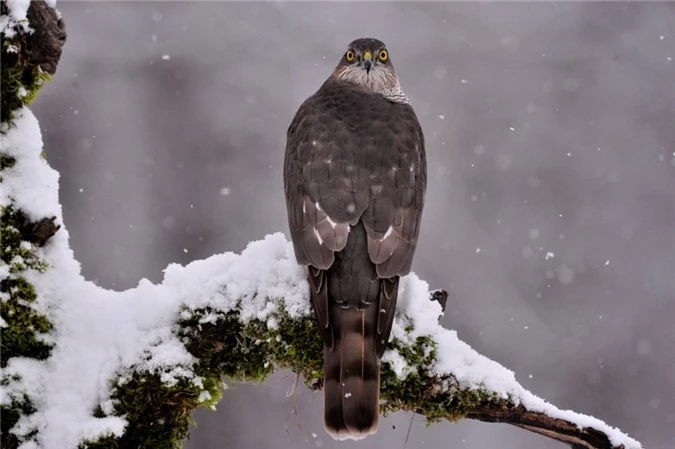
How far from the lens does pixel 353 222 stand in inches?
189

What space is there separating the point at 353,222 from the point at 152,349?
Result: 1.34 m

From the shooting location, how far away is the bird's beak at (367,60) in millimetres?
6383

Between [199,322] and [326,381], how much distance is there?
0.69m

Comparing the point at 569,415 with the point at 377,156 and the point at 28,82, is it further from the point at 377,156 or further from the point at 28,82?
the point at 28,82

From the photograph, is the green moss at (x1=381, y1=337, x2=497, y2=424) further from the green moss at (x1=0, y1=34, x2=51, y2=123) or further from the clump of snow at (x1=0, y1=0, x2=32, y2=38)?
the clump of snow at (x1=0, y1=0, x2=32, y2=38)

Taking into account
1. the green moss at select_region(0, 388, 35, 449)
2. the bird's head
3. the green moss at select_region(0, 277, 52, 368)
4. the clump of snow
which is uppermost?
the bird's head

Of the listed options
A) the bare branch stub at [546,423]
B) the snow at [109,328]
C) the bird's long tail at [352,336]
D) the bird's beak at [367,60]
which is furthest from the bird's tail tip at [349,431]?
the bird's beak at [367,60]

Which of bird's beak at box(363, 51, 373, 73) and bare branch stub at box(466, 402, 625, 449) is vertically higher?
bird's beak at box(363, 51, 373, 73)

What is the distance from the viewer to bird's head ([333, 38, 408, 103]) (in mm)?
6352

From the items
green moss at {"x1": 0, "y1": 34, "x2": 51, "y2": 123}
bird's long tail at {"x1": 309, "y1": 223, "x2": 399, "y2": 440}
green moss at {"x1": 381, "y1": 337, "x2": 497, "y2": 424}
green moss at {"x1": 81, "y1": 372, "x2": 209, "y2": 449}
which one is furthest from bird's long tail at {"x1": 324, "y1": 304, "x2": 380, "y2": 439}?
green moss at {"x1": 0, "y1": 34, "x2": 51, "y2": 123}

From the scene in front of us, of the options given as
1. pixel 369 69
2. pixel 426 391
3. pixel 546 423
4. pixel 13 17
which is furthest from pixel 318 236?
pixel 369 69

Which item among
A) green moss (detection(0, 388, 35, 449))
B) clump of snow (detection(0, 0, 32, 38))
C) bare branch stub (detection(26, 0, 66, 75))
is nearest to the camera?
green moss (detection(0, 388, 35, 449))

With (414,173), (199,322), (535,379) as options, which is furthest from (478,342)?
(199,322)

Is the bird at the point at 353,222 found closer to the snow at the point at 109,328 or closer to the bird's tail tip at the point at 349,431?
the bird's tail tip at the point at 349,431
